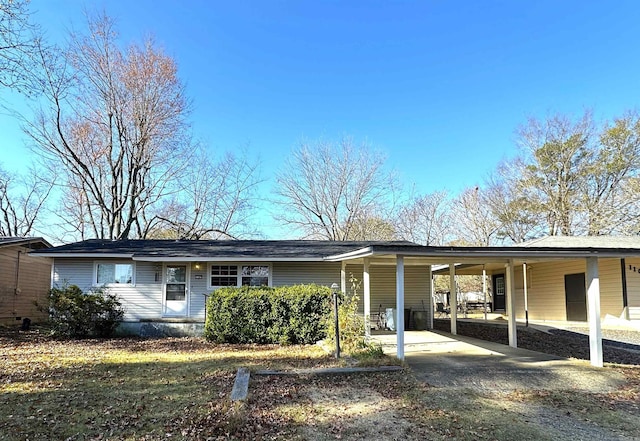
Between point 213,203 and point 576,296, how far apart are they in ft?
60.6

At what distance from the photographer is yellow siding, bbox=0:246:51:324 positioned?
14.2 metres

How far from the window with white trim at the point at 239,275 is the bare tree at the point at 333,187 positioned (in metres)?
12.3

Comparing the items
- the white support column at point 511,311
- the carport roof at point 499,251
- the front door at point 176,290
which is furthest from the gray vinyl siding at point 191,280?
the carport roof at point 499,251

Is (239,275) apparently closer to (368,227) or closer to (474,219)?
(368,227)

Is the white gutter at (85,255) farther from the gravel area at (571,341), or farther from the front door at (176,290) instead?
the gravel area at (571,341)

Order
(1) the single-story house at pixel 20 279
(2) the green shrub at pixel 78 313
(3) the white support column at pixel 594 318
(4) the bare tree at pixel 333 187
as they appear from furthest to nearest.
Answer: (4) the bare tree at pixel 333 187, (1) the single-story house at pixel 20 279, (2) the green shrub at pixel 78 313, (3) the white support column at pixel 594 318

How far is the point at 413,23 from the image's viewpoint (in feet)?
47.6

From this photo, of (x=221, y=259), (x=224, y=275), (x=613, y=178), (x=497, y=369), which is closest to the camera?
(x=497, y=369)

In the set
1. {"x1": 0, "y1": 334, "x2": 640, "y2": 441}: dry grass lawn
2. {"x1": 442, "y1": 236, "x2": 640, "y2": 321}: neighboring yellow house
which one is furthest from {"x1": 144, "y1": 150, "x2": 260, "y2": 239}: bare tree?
{"x1": 0, "y1": 334, "x2": 640, "y2": 441}: dry grass lawn

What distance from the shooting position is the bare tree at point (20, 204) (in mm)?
25875

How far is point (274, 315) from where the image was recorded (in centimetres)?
1027

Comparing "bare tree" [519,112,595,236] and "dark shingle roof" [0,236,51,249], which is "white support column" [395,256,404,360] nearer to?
"dark shingle roof" [0,236,51,249]

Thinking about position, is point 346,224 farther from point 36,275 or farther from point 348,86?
point 36,275

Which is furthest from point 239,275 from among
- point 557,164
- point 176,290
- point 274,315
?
point 557,164
